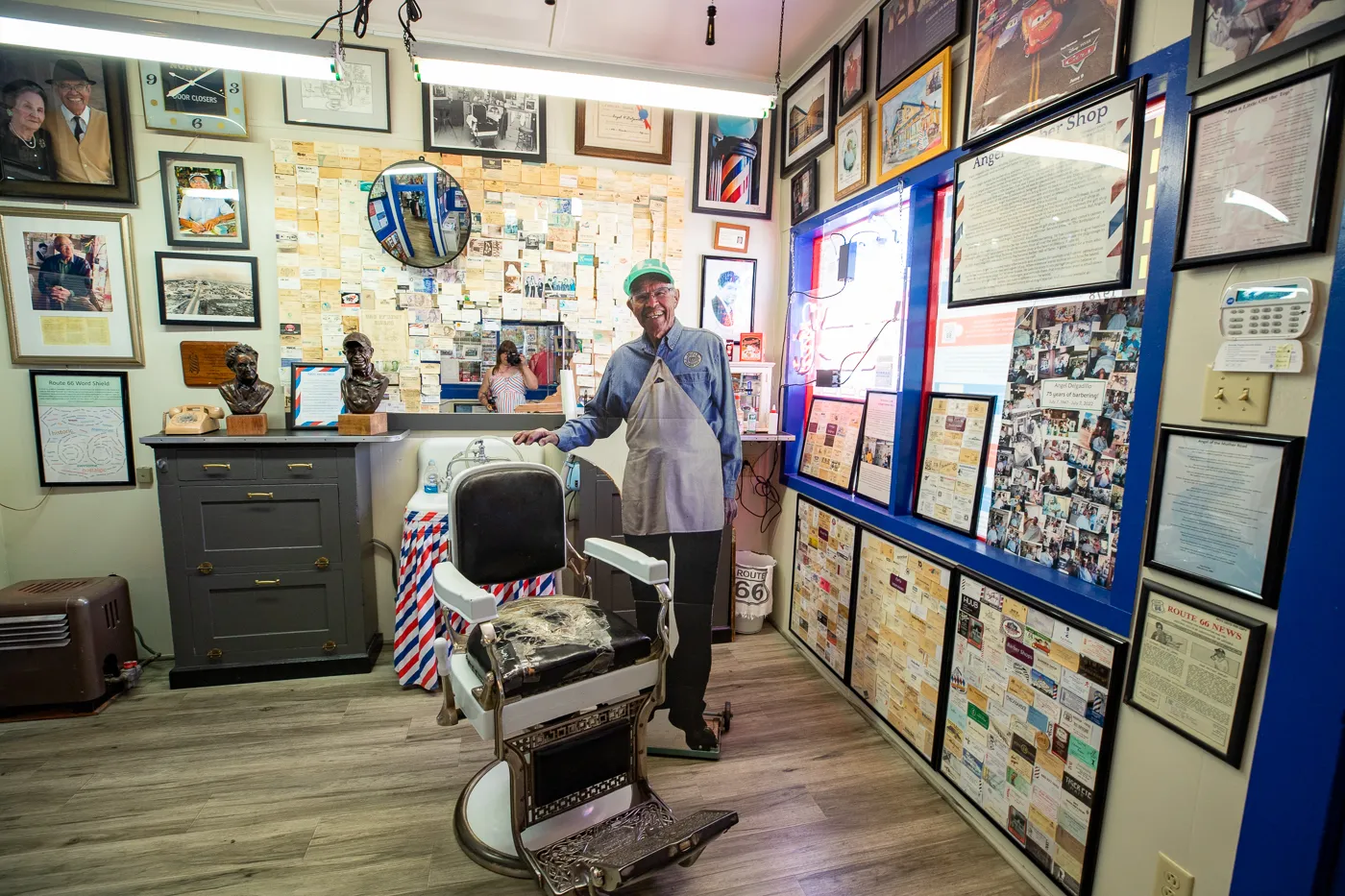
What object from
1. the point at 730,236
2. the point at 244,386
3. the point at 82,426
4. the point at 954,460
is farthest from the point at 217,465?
the point at 954,460

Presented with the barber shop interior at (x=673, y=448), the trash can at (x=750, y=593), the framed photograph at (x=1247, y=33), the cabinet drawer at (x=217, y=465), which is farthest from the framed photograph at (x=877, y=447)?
the cabinet drawer at (x=217, y=465)

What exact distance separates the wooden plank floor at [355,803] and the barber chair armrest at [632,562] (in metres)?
0.86

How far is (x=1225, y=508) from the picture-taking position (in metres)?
1.33

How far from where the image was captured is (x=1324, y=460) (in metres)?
1.14

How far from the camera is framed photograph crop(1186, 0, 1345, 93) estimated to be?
1.16 metres

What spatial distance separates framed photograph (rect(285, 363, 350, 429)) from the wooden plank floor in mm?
1318

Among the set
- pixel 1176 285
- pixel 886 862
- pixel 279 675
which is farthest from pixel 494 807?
pixel 1176 285

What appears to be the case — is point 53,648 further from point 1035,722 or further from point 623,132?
point 1035,722

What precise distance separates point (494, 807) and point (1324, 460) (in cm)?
241

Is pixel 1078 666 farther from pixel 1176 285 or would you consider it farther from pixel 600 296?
pixel 600 296

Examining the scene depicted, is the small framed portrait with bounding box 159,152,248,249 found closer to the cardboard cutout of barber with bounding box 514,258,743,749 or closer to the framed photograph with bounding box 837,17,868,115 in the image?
the cardboard cutout of barber with bounding box 514,258,743,749

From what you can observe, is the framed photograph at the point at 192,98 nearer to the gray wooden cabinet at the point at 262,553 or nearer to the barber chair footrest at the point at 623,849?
the gray wooden cabinet at the point at 262,553

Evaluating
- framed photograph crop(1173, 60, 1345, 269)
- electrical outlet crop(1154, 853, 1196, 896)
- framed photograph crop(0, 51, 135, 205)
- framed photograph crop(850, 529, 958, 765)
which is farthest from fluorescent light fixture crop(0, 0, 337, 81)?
electrical outlet crop(1154, 853, 1196, 896)

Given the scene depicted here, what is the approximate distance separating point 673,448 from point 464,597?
1.01 m
